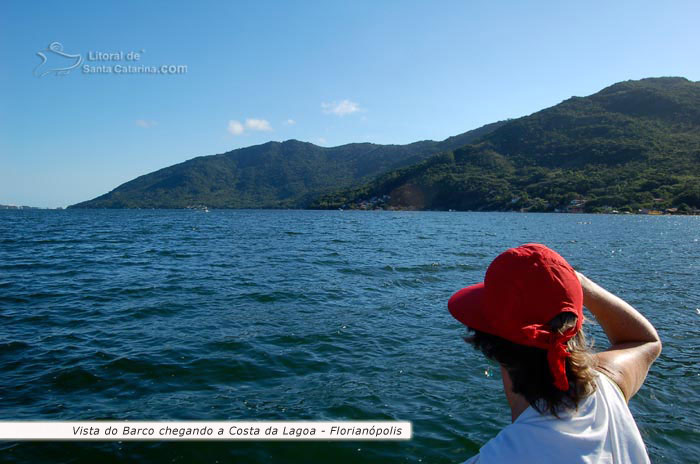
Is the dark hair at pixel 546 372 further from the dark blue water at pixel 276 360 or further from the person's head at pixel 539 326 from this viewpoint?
the dark blue water at pixel 276 360

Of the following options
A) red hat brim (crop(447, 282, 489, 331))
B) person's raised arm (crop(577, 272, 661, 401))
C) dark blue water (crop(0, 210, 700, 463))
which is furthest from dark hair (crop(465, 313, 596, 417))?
dark blue water (crop(0, 210, 700, 463))

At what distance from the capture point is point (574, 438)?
156cm

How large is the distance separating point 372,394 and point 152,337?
603 centimetres

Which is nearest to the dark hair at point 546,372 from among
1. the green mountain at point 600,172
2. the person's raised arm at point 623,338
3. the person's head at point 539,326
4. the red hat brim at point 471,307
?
the person's head at point 539,326

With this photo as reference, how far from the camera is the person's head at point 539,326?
1.65 metres

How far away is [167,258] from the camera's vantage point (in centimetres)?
2333

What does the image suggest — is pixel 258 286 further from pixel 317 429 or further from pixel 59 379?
pixel 317 429

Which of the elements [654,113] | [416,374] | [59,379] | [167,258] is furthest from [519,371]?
[654,113]

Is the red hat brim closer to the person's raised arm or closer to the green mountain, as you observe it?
the person's raised arm

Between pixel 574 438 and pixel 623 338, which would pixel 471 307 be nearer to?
pixel 574 438

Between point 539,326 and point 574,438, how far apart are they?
45cm
